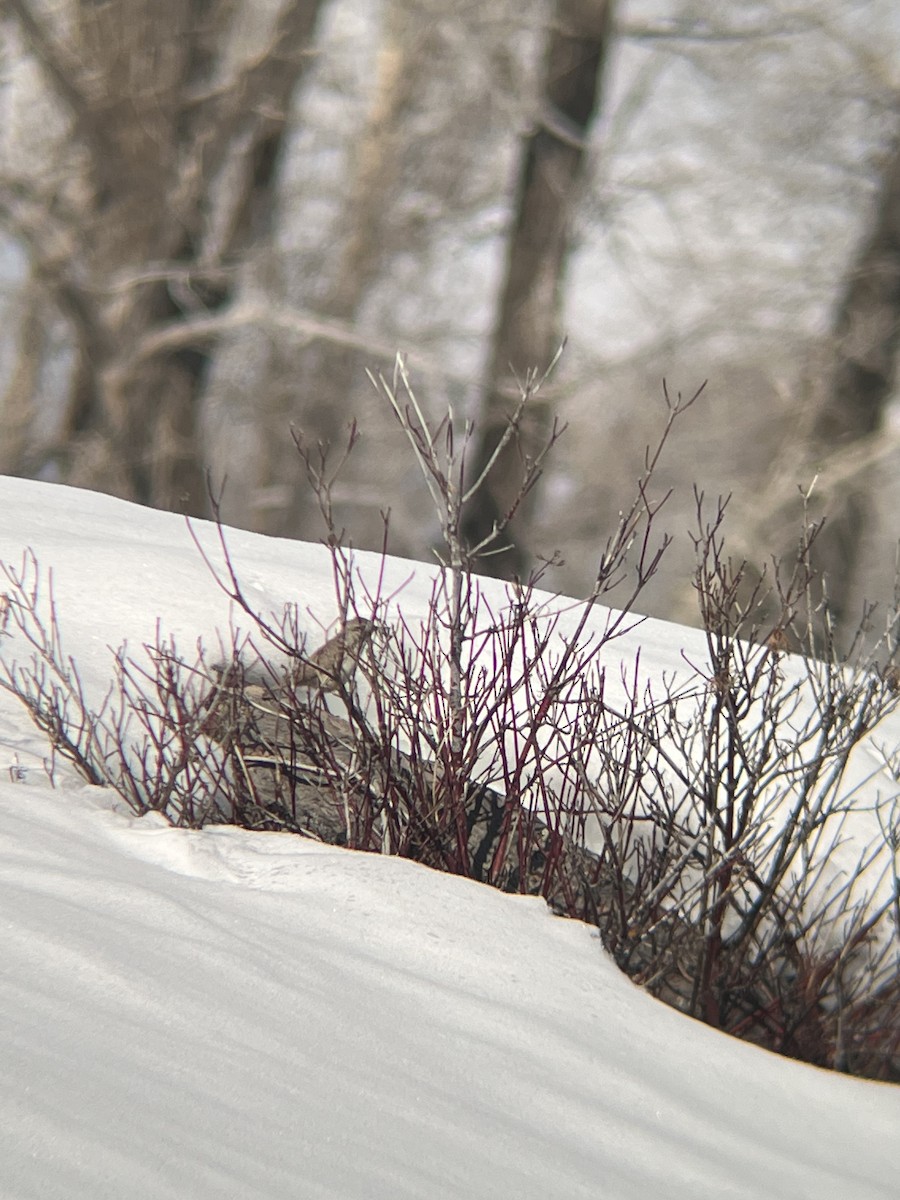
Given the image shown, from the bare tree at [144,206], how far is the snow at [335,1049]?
849cm

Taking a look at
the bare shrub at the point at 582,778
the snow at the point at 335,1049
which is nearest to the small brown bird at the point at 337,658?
the bare shrub at the point at 582,778

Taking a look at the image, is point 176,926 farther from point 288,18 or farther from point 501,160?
point 501,160

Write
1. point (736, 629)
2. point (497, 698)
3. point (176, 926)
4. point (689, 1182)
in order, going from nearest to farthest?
point (689, 1182)
point (176, 926)
point (736, 629)
point (497, 698)

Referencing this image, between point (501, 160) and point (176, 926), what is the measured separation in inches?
629

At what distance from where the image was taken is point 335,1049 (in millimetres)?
2107

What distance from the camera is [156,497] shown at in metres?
11.9

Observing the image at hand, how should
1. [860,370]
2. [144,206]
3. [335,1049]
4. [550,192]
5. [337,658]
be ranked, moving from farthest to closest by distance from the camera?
[860,370] → [144,206] → [550,192] → [337,658] → [335,1049]

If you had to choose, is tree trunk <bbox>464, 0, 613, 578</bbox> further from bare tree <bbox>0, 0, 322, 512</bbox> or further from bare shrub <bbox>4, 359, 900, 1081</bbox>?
bare shrub <bbox>4, 359, 900, 1081</bbox>

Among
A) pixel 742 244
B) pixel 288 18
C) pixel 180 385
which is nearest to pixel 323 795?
pixel 180 385

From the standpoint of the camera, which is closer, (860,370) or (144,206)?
(144,206)

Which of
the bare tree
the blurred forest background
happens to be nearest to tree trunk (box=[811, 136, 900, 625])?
the blurred forest background

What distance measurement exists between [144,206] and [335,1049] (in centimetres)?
1066

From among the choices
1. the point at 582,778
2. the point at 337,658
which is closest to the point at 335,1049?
the point at 582,778

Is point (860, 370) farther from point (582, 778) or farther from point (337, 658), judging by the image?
point (582, 778)
